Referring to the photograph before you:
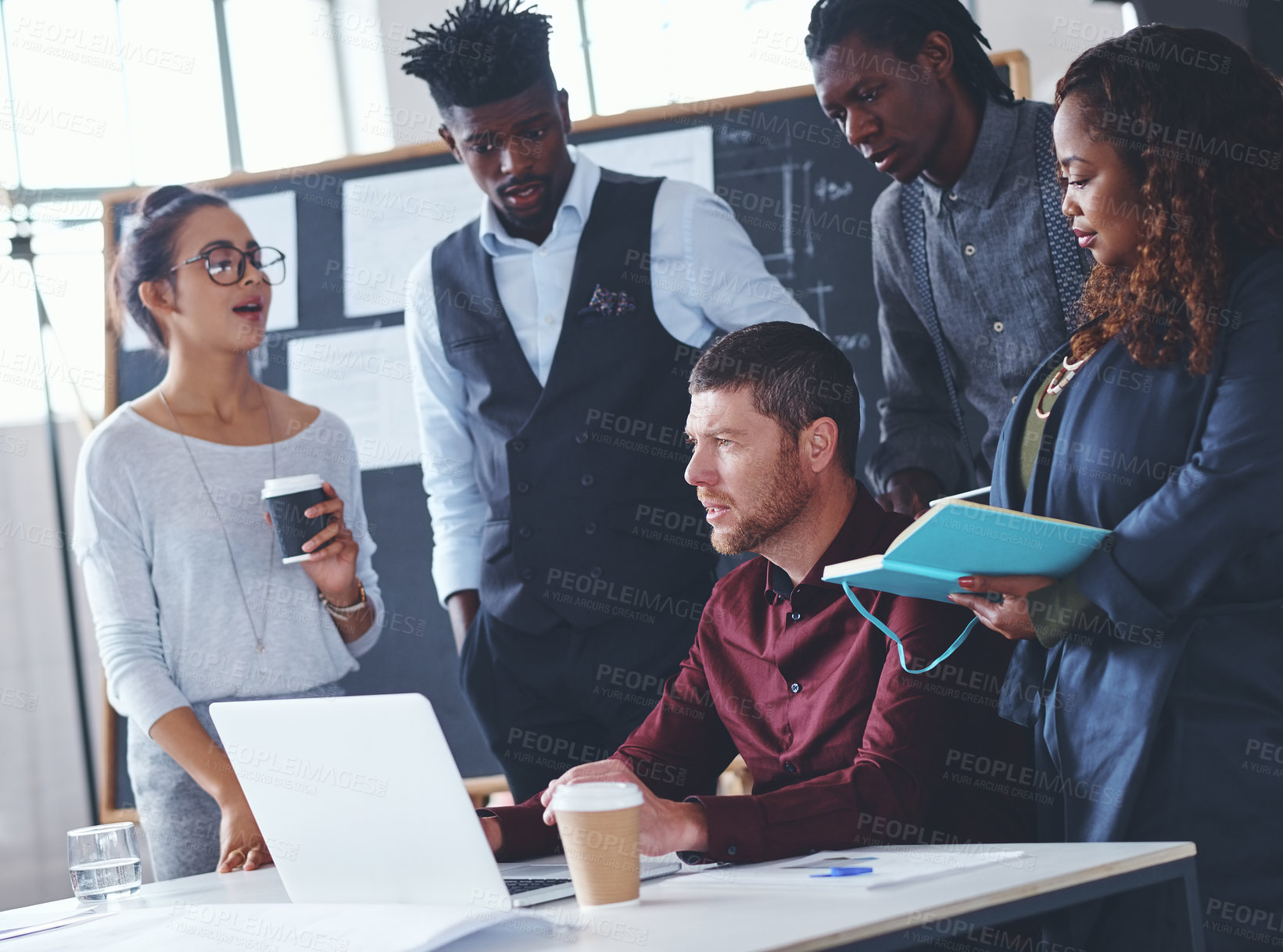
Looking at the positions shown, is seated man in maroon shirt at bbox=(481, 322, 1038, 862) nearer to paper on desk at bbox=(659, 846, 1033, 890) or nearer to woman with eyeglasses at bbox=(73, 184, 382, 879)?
paper on desk at bbox=(659, 846, 1033, 890)

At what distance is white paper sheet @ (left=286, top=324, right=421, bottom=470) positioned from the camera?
3.12 m

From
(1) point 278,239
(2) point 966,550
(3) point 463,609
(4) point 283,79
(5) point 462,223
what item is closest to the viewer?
(2) point 966,550

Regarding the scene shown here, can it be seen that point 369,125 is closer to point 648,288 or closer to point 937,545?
point 648,288

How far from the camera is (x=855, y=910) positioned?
1.01m

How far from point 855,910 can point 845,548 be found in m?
0.77

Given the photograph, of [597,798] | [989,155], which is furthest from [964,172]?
[597,798]

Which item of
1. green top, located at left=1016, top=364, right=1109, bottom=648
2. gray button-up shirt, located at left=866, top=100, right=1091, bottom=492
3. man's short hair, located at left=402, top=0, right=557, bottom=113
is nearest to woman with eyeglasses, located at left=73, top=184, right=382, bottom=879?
man's short hair, located at left=402, top=0, right=557, bottom=113

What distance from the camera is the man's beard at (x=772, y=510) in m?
1.74

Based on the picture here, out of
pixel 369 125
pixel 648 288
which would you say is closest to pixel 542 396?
pixel 648 288

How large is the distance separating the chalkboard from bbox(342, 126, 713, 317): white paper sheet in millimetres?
24

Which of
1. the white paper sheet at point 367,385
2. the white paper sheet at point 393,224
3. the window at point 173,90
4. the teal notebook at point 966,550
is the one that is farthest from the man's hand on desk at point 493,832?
the window at point 173,90

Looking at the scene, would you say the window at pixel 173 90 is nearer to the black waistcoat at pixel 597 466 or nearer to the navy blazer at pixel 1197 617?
the black waistcoat at pixel 597 466

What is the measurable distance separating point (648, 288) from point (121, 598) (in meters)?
1.22

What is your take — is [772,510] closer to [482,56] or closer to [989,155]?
[989,155]
